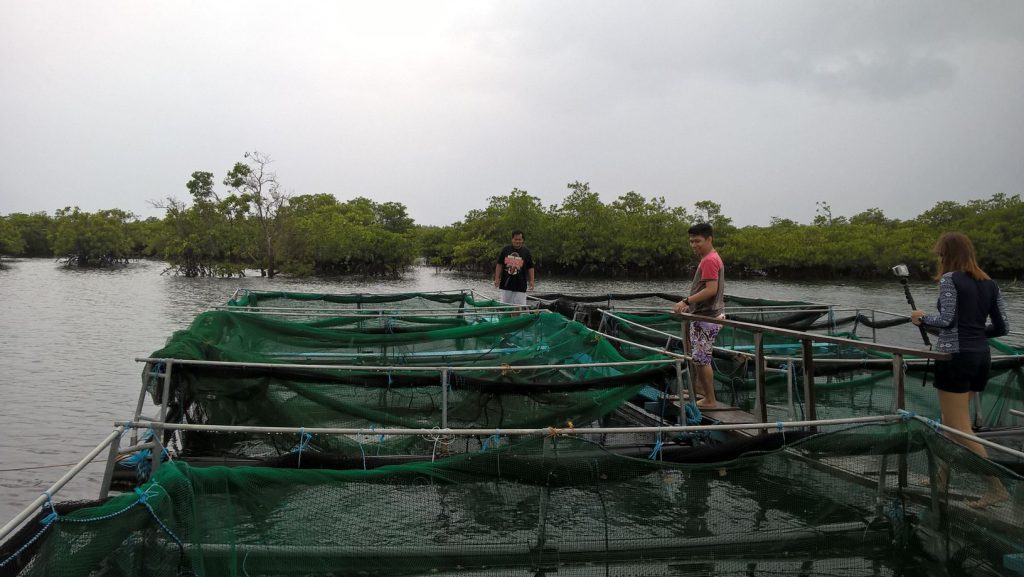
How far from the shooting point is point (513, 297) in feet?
38.5

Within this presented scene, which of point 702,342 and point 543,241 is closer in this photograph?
point 702,342

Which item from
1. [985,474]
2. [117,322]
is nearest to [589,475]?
[985,474]

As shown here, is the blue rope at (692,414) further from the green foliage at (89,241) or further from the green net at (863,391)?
the green foliage at (89,241)

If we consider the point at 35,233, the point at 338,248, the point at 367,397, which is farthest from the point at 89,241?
the point at 367,397

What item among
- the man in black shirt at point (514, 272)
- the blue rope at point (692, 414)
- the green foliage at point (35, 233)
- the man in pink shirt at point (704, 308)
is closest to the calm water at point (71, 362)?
the blue rope at point (692, 414)

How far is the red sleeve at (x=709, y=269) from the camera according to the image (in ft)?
23.1

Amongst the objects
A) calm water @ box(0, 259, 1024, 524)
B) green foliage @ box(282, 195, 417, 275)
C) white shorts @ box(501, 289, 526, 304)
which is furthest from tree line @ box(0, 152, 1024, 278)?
white shorts @ box(501, 289, 526, 304)

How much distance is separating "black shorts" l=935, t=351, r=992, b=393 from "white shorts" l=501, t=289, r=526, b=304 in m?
7.32

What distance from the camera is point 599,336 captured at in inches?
270

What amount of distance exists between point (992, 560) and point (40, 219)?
111527 millimetres

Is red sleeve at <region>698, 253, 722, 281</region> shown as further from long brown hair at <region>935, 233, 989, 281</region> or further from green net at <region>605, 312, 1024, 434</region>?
long brown hair at <region>935, 233, 989, 281</region>

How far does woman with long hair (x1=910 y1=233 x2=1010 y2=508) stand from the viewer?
4.99 meters

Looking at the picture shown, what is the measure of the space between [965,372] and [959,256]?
87 centimetres

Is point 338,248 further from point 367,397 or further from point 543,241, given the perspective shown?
point 367,397
